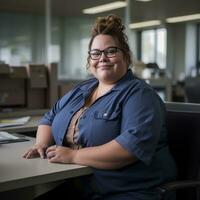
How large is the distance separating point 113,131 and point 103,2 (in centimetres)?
729

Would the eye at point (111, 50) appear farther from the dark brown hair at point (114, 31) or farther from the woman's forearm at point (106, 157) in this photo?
the woman's forearm at point (106, 157)

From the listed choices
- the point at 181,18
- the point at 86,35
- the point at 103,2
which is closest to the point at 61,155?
the point at 86,35

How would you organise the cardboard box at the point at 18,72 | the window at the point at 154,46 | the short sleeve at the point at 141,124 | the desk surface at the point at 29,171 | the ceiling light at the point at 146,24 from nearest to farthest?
the desk surface at the point at 29,171, the short sleeve at the point at 141,124, the cardboard box at the point at 18,72, the ceiling light at the point at 146,24, the window at the point at 154,46

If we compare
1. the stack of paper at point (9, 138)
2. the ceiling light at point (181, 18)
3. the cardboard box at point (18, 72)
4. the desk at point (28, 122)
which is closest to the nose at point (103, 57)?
the stack of paper at point (9, 138)

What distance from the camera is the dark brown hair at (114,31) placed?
1.63 meters

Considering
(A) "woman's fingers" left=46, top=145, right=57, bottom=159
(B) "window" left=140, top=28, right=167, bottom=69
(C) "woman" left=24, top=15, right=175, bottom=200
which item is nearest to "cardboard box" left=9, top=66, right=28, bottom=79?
(C) "woman" left=24, top=15, right=175, bottom=200

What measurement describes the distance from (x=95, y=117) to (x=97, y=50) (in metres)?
0.30

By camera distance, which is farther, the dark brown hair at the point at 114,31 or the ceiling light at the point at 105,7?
the ceiling light at the point at 105,7

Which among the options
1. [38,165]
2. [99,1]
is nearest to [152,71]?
[99,1]

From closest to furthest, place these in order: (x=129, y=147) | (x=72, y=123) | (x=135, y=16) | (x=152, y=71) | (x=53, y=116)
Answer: (x=129, y=147) < (x=72, y=123) < (x=53, y=116) < (x=152, y=71) < (x=135, y=16)

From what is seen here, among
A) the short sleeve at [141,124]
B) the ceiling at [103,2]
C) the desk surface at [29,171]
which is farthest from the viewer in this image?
the ceiling at [103,2]

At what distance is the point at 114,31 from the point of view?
64.2 inches

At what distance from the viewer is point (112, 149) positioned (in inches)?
55.4

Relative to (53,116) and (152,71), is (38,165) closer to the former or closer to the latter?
(53,116)
